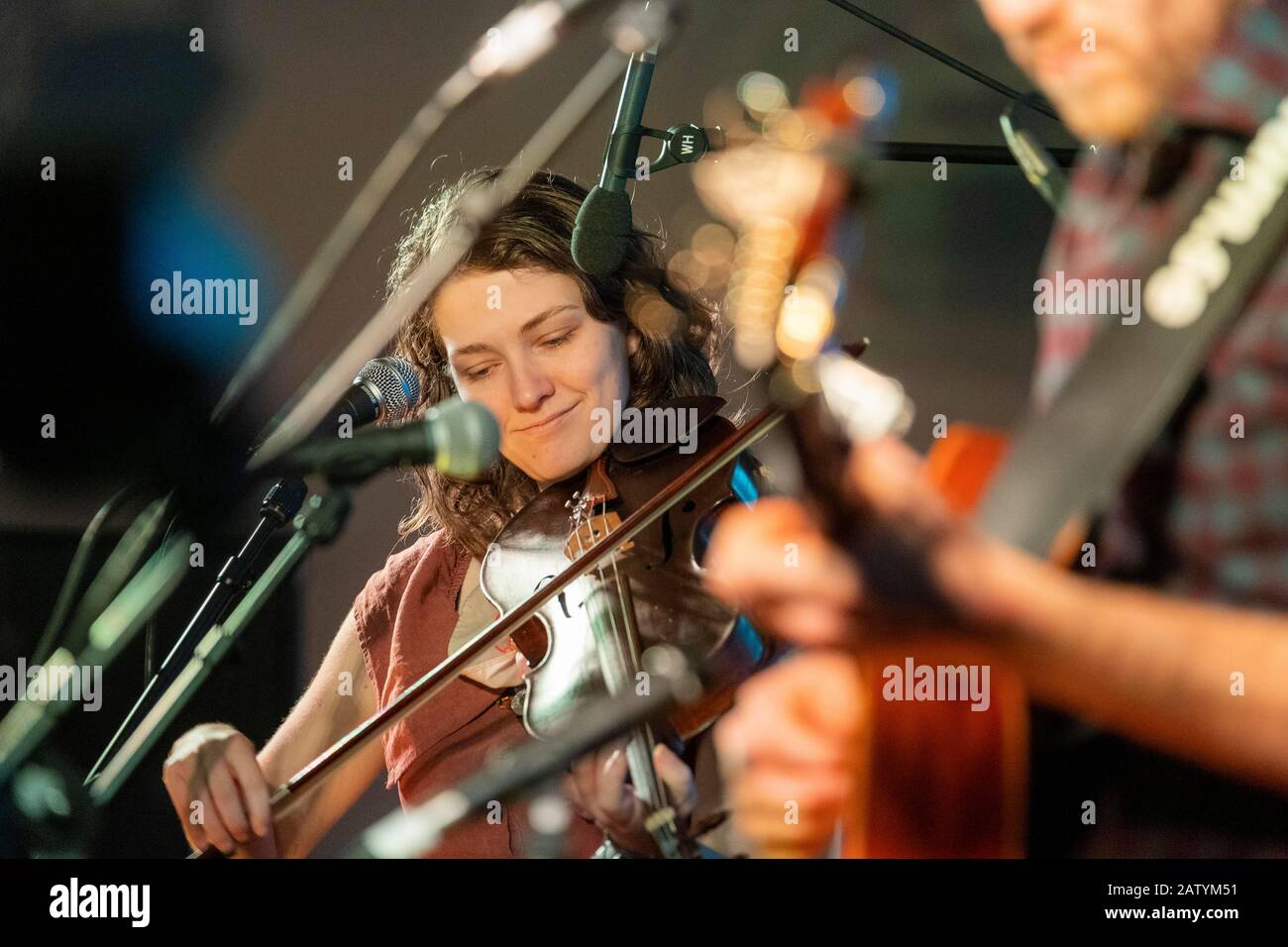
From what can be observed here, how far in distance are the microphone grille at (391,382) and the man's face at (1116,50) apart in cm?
73

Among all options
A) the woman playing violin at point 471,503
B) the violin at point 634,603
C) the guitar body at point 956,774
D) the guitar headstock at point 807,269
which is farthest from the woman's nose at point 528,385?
the guitar headstock at point 807,269

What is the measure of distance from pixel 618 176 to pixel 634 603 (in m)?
0.56

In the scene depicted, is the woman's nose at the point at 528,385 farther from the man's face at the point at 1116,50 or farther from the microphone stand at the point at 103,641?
the man's face at the point at 1116,50

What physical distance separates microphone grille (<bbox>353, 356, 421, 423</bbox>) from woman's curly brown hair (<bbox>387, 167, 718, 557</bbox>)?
10.1 inches

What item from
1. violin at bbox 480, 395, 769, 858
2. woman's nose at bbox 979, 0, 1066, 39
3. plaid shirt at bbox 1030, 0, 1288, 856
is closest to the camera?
→ plaid shirt at bbox 1030, 0, 1288, 856

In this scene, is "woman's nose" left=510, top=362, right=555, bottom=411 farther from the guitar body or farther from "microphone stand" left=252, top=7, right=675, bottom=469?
the guitar body

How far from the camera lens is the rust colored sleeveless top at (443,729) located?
1.74 m

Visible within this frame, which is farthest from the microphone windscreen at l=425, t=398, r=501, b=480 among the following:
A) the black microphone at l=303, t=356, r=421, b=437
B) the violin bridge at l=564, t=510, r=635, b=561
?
the violin bridge at l=564, t=510, r=635, b=561

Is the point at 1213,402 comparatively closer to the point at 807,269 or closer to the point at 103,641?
the point at 807,269

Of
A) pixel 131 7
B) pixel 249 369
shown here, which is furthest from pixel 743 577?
pixel 131 7

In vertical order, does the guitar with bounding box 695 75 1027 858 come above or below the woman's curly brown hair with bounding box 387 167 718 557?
below

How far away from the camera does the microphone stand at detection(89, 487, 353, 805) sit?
151cm
